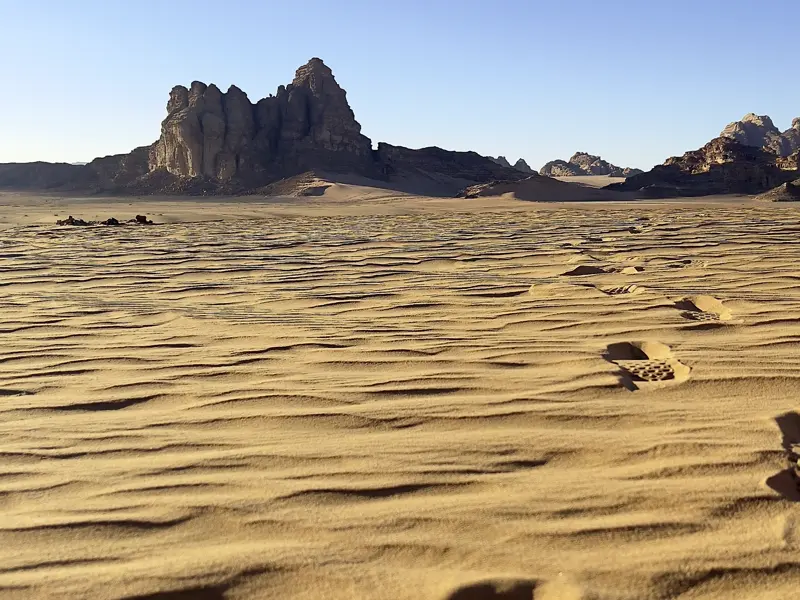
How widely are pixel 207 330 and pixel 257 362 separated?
0.77 m

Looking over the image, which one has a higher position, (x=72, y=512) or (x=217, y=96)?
Answer: (x=217, y=96)

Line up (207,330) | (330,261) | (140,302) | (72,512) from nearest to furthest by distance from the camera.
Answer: (72,512) < (207,330) < (140,302) < (330,261)

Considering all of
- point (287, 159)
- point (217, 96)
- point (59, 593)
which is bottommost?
point (59, 593)

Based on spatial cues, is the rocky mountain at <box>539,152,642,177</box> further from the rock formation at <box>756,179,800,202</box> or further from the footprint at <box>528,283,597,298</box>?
the footprint at <box>528,283,597,298</box>

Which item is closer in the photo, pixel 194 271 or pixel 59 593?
pixel 59 593

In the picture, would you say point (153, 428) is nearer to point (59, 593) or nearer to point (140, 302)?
point (59, 593)

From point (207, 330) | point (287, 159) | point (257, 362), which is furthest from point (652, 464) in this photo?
point (287, 159)

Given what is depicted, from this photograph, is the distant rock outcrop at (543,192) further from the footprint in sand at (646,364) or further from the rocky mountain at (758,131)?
the rocky mountain at (758,131)

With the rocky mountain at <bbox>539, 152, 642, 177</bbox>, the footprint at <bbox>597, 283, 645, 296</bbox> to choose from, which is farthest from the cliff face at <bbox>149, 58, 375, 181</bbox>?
the footprint at <bbox>597, 283, 645, 296</bbox>

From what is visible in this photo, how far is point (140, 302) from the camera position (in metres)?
4.96

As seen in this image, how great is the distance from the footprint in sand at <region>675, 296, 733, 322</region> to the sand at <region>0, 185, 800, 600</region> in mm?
26

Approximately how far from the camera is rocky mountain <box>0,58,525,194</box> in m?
42.7

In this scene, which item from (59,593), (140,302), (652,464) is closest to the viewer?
(59,593)

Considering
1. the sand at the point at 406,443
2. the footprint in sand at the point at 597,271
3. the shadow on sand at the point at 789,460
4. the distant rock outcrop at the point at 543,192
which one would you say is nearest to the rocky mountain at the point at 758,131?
the distant rock outcrop at the point at 543,192
